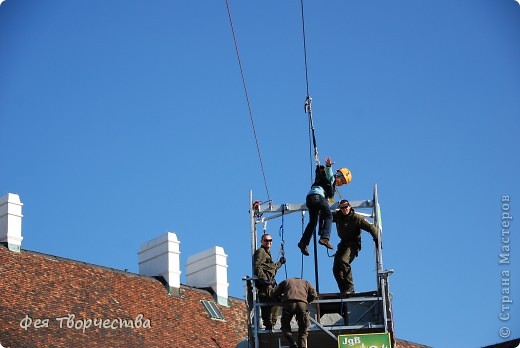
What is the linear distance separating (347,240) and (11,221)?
14528mm

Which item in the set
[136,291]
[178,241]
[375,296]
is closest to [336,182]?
[375,296]

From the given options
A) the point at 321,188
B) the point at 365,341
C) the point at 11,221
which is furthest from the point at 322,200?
the point at 11,221

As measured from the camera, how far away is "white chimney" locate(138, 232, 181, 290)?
1471 inches

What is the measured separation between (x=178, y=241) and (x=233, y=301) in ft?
8.10

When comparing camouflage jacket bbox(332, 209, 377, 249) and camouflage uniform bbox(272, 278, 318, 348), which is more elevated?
camouflage jacket bbox(332, 209, 377, 249)

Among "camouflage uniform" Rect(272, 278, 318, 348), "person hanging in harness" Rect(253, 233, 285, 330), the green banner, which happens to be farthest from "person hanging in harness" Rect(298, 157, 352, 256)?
the green banner

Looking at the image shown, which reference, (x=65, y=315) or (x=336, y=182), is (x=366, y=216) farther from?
(x=65, y=315)

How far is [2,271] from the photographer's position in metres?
31.0

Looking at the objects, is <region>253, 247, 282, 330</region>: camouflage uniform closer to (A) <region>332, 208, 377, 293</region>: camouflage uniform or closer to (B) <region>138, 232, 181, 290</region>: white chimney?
(A) <region>332, 208, 377, 293</region>: camouflage uniform

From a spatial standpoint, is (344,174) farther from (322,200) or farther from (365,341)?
(365,341)

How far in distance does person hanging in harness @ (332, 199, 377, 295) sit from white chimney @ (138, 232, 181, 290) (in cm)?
1647

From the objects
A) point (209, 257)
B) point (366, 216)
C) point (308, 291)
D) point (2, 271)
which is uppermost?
point (209, 257)

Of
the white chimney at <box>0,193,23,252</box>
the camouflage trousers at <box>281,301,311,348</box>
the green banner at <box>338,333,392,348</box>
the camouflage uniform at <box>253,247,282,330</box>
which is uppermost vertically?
the white chimney at <box>0,193,23,252</box>

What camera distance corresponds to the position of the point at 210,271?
131 feet
